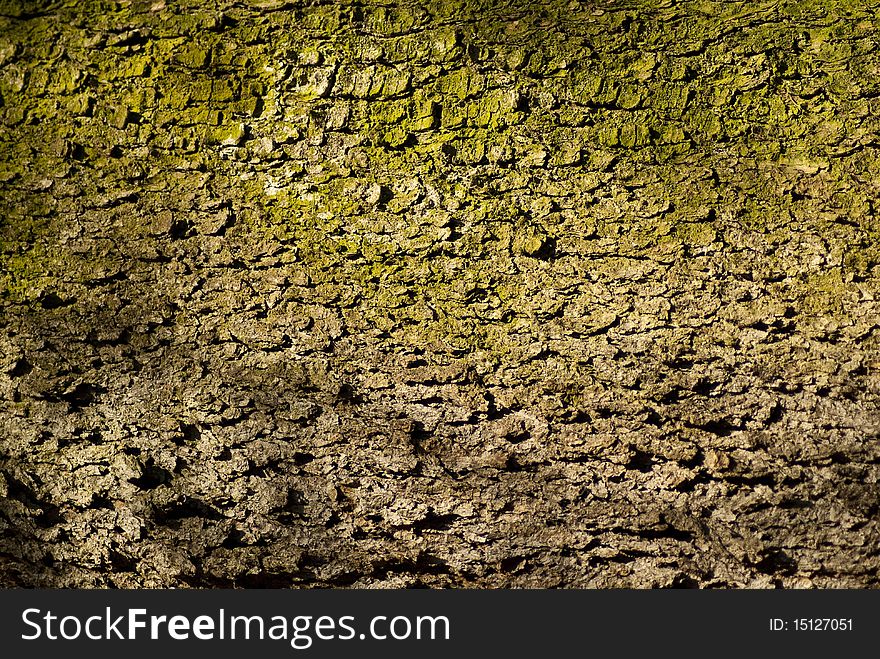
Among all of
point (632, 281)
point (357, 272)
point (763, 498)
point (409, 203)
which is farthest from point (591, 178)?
point (763, 498)

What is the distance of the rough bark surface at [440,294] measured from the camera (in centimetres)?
104

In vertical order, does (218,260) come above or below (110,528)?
above

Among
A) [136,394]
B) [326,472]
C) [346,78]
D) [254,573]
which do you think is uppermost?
[346,78]

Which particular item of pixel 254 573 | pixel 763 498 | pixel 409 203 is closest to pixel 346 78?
pixel 409 203

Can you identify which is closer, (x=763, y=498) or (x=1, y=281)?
(x=763, y=498)

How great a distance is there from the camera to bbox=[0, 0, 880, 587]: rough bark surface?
104cm

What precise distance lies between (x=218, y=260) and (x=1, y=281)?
14.7 inches

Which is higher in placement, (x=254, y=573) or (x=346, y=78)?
(x=346, y=78)

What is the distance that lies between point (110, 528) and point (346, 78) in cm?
82

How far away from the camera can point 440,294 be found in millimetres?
1104

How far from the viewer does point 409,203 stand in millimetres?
1129

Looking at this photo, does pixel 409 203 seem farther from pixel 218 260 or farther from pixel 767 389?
pixel 767 389

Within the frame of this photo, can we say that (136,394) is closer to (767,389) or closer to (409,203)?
(409,203)

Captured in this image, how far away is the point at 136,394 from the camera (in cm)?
110
